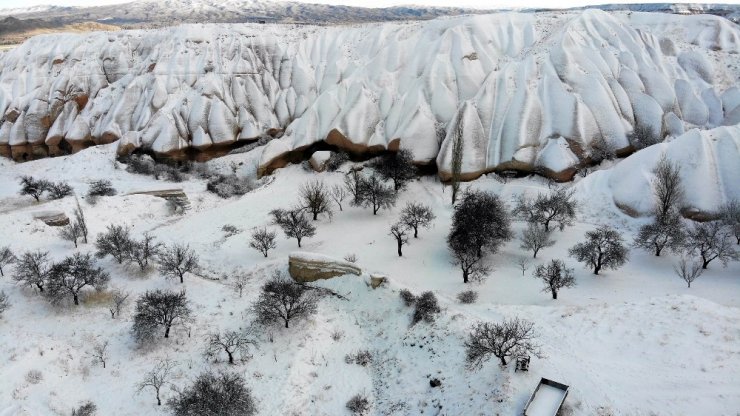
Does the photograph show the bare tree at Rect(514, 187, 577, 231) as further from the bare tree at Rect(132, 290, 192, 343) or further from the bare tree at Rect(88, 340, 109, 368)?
the bare tree at Rect(88, 340, 109, 368)

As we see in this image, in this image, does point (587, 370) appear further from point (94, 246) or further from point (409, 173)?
point (94, 246)

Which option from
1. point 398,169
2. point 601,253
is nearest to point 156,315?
point 398,169

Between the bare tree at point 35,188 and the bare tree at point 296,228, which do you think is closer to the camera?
the bare tree at point 296,228

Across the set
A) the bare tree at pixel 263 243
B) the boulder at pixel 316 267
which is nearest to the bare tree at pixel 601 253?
the boulder at pixel 316 267

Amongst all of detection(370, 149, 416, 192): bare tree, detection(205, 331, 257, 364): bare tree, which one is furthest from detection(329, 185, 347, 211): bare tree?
detection(205, 331, 257, 364): bare tree

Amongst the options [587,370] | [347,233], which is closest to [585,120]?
[347,233]

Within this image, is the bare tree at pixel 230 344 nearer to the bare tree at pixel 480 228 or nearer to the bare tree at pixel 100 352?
the bare tree at pixel 100 352
